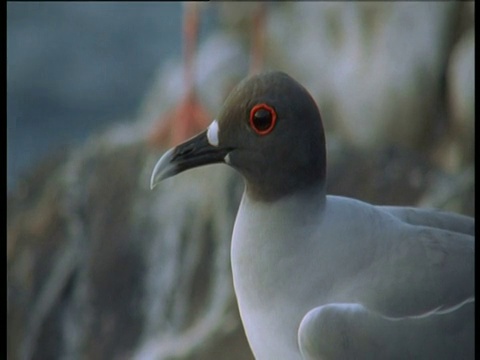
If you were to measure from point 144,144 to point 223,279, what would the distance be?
0.37 meters

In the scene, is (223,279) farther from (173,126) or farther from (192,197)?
(173,126)

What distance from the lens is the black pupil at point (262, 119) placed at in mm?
891

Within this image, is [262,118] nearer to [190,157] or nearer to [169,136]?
[190,157]

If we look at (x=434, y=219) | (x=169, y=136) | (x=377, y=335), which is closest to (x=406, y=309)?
(x=377, y=335)

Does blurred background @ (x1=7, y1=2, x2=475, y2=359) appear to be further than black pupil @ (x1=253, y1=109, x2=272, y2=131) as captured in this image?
Yes

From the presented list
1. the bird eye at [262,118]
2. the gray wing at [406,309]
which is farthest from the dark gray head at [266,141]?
the gray wing at [406,309]

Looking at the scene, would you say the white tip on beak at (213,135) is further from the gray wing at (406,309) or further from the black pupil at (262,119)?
the gray wing at (406,309)

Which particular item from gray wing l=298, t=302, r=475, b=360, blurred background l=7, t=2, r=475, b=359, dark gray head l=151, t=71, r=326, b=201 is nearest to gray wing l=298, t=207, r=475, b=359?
gray wing l=298, t=302, r=475, b=360

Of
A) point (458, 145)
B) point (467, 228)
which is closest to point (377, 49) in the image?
point (458, 145)

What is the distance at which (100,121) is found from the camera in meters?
2.11

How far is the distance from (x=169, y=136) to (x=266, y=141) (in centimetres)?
121

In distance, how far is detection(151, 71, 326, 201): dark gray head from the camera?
887 millimetres

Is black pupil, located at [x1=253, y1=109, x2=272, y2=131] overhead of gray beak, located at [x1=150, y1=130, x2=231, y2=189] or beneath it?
overhead

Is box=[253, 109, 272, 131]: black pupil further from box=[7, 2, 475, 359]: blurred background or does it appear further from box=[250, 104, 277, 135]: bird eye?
box=[7, 2, 475, 359]: blurred background
